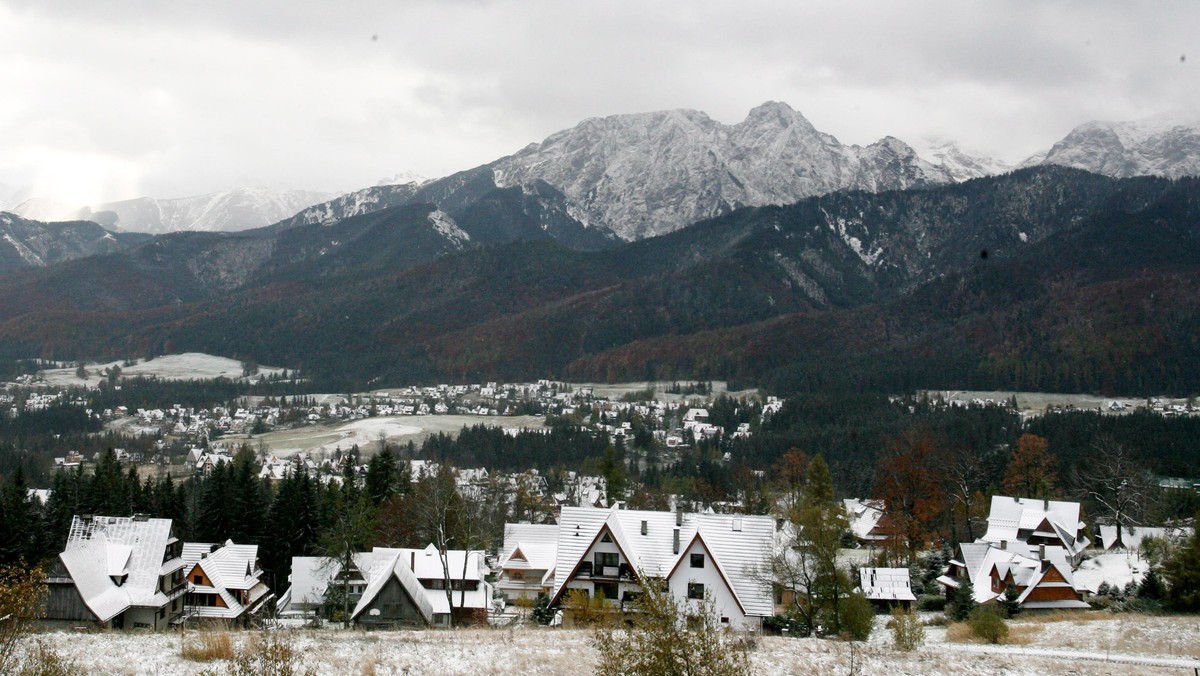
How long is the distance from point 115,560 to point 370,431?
400 ft

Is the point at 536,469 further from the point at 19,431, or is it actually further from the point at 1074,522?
→ the point at 19,431

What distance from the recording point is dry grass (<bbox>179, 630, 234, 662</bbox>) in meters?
22.0

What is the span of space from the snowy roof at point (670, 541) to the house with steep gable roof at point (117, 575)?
18635 millimetres

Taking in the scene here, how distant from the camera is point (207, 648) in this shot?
22.6m

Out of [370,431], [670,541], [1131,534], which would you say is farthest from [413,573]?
[370,431]

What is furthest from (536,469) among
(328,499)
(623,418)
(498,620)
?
(498,620)

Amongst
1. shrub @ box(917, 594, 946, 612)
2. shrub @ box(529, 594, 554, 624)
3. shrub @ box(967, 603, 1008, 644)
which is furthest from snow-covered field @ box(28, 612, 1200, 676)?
shrub @ box(917, 594, 946, 612)

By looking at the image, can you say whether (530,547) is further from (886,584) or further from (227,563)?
(886,584)

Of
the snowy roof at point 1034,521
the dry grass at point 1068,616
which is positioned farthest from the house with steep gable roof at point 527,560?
the snowy roof at point 1034,521

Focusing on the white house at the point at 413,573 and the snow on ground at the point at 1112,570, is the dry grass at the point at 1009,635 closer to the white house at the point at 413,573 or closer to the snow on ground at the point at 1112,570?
the snow on ground at the point at 1112,570

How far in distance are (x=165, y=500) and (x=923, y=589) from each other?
45.3 m

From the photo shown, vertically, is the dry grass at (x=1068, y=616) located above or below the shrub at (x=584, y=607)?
below

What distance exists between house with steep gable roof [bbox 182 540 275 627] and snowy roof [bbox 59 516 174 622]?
3.97m

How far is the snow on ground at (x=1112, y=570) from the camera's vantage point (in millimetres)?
52062
